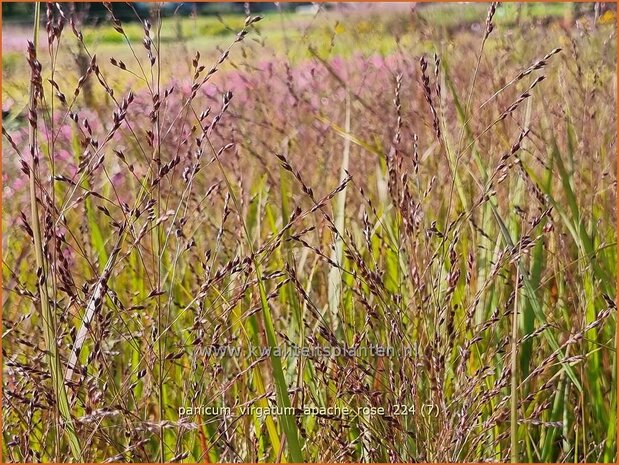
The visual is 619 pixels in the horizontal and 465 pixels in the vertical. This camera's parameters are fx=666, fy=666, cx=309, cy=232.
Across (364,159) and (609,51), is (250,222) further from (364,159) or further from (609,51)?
(609,51)

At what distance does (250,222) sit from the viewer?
1.51 metres

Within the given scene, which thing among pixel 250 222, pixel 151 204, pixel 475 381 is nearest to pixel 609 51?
pixel 250 222

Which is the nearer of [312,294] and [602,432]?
[602,432]

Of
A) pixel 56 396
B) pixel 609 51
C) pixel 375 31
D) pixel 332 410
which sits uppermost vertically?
pixel 375 31

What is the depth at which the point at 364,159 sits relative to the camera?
6.03 ft

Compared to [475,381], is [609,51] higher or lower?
higher

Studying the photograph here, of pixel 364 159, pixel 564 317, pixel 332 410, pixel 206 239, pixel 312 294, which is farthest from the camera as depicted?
pixel 364 159

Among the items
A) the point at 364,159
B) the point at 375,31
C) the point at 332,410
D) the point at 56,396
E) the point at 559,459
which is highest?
the point at 375,31

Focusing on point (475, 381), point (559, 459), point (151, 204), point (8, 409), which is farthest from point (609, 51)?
point (8, 409)

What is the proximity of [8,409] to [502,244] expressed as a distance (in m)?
0.83

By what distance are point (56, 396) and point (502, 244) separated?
783 mm

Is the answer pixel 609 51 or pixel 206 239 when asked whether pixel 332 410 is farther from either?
pixel 609 51

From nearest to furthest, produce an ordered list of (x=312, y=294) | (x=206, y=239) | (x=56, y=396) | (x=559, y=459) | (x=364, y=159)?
(x=56, y=396) < (x=559, y=459) < (x=312, y=294) < (x=206, y=239) < (x=364, y=159)

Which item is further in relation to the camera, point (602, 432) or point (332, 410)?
point (602, 432)
